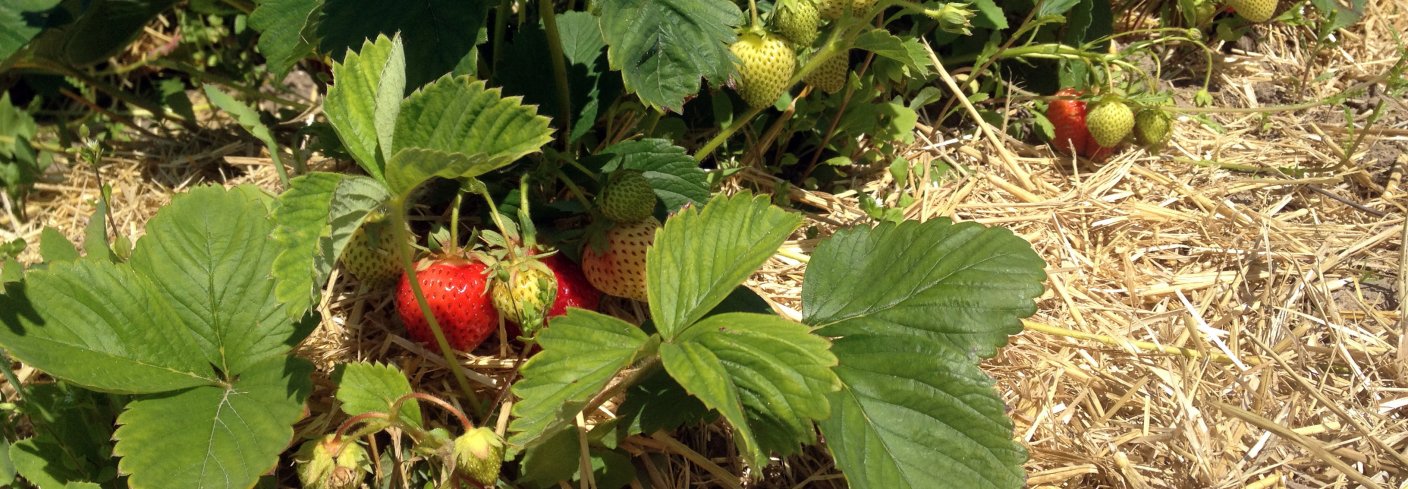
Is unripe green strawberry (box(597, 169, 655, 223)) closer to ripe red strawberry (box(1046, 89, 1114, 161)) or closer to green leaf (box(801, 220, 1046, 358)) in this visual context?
green leaf (box(801, 220, 1046, 358))

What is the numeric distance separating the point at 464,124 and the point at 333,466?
0.41m

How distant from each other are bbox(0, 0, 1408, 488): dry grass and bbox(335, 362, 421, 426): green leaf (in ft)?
0.67

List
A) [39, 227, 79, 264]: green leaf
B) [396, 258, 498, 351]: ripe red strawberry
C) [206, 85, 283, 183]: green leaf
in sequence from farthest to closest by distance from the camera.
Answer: [206, 85, 283, 183]: green leaf < [39, 227, 79, 264]: green leaf < [396, 258, 498, 351]: ripe red strawberry

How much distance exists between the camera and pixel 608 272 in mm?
1419

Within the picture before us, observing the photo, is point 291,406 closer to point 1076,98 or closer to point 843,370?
point 843,370

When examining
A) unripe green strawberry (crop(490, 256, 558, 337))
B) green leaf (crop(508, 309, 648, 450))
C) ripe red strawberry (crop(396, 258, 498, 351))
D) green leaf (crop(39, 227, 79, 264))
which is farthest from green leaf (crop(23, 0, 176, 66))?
green leaf (crop(508, 309, 648, 450))

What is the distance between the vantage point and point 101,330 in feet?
3.98

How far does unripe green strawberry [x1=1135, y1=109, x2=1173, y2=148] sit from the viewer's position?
195cm

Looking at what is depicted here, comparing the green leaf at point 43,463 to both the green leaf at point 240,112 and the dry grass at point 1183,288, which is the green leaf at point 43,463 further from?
the green leaf at point 240,112

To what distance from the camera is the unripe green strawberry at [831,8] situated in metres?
1.50

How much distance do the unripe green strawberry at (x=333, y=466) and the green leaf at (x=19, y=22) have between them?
0.95 m

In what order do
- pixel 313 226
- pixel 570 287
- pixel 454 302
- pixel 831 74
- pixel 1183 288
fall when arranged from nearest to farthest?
pixel 313 226, pixel 454 302, pixel 570 287, pixel 831 74, pixel 1183 288

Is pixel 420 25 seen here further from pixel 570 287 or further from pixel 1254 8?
pixel 1254 8

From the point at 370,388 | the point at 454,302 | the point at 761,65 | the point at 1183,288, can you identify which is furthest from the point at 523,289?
the point at 1183,288
